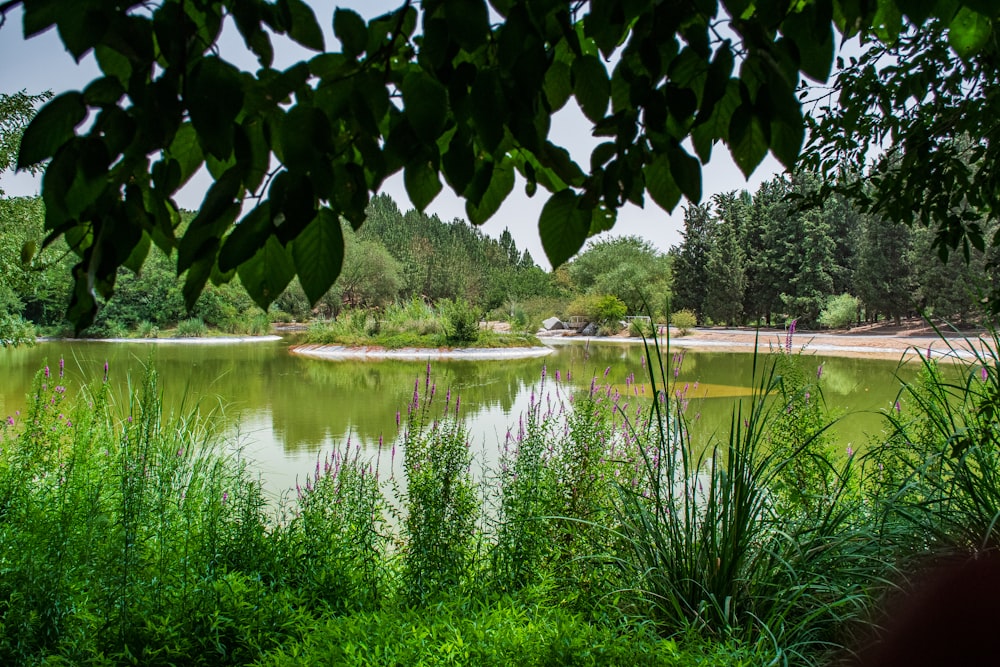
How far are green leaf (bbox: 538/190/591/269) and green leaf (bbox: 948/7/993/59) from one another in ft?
1.57

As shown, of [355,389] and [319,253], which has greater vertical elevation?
[319,253]

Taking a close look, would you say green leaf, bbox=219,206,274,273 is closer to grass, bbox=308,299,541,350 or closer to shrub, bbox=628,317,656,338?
shrub, bbox=628,317,656,338

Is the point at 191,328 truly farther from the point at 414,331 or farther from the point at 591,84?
the point at 591,84

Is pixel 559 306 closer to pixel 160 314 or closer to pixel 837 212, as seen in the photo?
pixel 837 212

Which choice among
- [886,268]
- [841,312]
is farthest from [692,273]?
[886,268]

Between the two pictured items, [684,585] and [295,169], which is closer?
[295,169]

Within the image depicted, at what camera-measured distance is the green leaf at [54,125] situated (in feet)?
1.23

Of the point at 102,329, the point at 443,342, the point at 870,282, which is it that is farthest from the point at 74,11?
the point at 870,282

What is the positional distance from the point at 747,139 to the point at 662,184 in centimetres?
8

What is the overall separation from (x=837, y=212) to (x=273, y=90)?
2826 centimetres

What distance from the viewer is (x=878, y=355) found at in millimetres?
13875

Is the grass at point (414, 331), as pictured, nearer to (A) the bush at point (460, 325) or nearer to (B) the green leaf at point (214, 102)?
(A) the bush at point (460, 325)

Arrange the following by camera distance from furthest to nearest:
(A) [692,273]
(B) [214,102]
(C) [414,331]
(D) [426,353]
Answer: (A) [692,273]
(C) [414,331]
(D) [426,353]
(B) [214,102]

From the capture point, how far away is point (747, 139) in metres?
0.50
